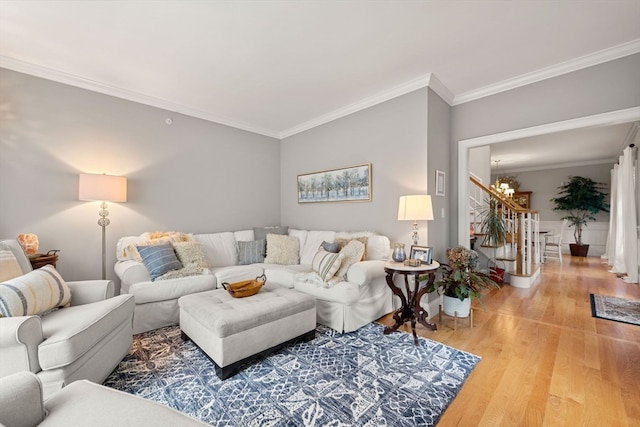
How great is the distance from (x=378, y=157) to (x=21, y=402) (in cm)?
336

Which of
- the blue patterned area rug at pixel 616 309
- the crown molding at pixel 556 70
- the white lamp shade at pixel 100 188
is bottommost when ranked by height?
the blue patterned area rug at pixel 616 309

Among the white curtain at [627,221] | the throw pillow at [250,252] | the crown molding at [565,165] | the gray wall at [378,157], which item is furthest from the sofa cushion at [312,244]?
the crown molding at [565,165]

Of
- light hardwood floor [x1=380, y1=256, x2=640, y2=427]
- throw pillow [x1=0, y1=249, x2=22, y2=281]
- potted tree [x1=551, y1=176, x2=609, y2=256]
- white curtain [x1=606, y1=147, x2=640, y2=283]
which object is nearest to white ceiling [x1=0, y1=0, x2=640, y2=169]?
throw pillow [x1=0, y1=249, x2=22, y2=281]

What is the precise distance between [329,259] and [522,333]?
1.94 meters

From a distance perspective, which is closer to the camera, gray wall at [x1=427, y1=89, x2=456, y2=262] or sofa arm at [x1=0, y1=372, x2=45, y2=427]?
sofa arm at [x1=0, y1=372, x2=45, y2=427]

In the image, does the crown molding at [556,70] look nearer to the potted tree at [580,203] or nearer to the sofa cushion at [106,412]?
the sofa cushion at [106,412]

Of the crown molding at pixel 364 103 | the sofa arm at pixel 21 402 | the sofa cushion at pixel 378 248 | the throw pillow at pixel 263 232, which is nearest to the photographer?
the sofa arm at pixel 21 402

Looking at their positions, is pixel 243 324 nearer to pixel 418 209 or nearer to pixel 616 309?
pixel 418 209

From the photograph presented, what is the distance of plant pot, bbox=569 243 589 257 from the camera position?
721cm

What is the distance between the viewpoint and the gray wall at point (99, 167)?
8.89 feet

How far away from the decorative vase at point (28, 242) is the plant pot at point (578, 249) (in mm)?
10590

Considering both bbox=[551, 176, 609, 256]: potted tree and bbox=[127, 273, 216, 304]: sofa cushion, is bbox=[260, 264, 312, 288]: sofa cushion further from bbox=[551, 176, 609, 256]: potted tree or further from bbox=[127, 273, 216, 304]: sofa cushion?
bbox=[551, 176, 609, 256]: potted tree

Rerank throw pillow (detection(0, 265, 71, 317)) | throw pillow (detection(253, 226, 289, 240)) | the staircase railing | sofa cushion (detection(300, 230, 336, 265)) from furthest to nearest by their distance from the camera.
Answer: the staircase railing
throw pillow (detection(253, 226, 289, 240))
sofa cushion (detection(300, 230, 336, 265))
throw pillow (detection(0, 265, 71, 317))

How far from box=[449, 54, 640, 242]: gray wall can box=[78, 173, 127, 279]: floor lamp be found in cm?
388
